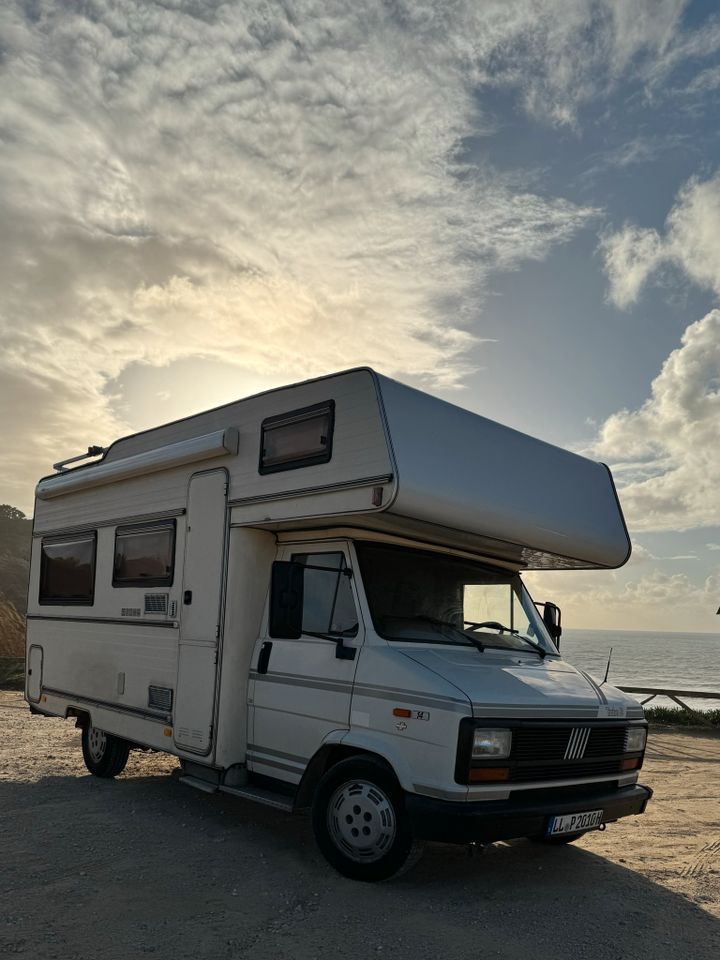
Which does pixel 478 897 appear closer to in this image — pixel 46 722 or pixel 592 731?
pixel 592 731

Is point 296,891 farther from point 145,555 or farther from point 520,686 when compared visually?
point 145,555

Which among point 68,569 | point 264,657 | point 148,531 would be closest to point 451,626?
point 264,657

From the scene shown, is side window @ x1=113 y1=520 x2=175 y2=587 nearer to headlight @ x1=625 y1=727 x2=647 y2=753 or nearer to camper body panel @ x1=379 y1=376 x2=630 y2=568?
camper body panel @ x1=379 y1=376 x2=630 y2=568

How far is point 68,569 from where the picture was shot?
960cm

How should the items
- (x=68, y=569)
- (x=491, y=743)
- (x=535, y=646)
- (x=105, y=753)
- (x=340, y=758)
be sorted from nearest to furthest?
(x=491, y=743), (x=340, y=758), (x=535, y=646), (x=105, y=753), (x=68, y=569)

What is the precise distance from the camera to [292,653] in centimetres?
650

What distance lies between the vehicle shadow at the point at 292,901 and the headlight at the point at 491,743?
95cm

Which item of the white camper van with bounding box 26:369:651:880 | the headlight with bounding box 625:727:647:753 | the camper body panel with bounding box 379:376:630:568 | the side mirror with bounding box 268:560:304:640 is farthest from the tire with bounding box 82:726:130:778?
the headlight with bounding box 625:727:647:753

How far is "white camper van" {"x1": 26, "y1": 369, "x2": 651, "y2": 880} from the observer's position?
17.8ft

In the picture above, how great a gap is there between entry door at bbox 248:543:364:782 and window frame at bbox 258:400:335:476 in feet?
2.09

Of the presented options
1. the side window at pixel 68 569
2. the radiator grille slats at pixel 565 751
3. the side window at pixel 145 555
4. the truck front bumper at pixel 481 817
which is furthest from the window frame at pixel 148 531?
the radiator grille slats at pixel 565 751

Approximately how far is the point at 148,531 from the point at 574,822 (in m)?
4.55

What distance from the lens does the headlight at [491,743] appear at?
17.0ft

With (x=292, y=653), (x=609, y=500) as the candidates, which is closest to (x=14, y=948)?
(x=292, y=653)
